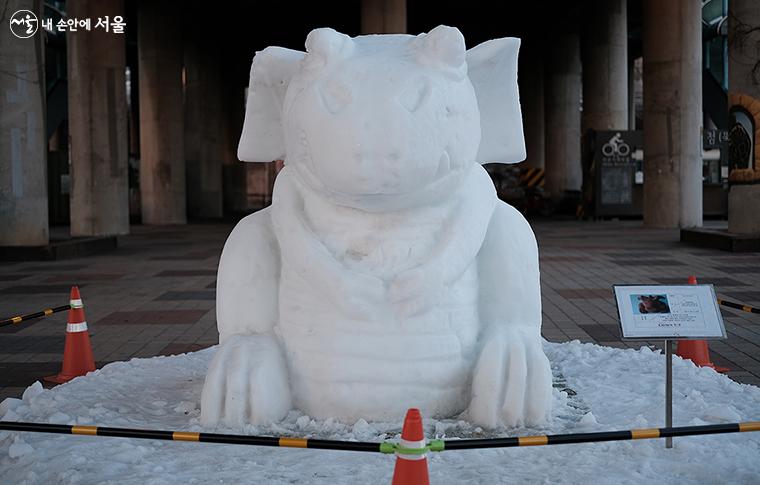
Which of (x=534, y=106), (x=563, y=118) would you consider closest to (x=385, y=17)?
(x=563, y=118)

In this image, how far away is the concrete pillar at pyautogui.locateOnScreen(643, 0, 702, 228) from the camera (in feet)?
64.8

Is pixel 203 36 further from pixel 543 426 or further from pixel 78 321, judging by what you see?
pixel 543 426

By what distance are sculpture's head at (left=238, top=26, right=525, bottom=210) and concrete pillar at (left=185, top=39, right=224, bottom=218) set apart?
2584 cm

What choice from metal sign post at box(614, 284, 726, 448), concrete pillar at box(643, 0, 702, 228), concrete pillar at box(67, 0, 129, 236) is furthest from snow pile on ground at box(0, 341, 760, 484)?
concrete pillar at box(643, 0, 702, 228)

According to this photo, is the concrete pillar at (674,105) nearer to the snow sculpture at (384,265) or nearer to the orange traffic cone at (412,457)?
the snow sculpture at (384,265)

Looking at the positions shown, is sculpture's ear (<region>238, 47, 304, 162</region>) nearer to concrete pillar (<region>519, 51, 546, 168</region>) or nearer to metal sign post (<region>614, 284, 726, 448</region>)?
metal sign post (<region>614, 284, 726, 448</region>)

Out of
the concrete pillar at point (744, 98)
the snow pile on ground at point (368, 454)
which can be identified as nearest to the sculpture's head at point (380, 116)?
the snow pile on ground at point (368, 454)

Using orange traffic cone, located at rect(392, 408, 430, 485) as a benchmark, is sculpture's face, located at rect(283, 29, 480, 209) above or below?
above

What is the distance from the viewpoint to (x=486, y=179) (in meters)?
4.53

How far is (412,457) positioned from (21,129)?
12.4 m

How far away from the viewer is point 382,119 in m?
3.80

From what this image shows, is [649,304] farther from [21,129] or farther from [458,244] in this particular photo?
[21,129]

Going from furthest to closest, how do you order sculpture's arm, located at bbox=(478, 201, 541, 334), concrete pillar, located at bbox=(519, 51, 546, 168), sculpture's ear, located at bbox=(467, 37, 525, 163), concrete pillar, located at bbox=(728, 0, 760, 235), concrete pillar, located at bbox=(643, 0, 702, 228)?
concrete pillar, located at bbox=(519, 51, 546, 168) → concrete pillar, located at bbox=(643, 0, 702, 228) → concrete pillar, located at bbox=(728, 0, 760, 235) → sculpture's ear, located at bbox=(467, 37, 525, 163) → sculpture's arm, located at bbox=(478, 201, 541, 334)

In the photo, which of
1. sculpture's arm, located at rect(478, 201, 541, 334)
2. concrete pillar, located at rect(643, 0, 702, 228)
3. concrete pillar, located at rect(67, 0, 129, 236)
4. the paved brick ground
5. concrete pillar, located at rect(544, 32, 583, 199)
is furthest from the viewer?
concrete pillar, located at rect(544, 32, 583, 199)
